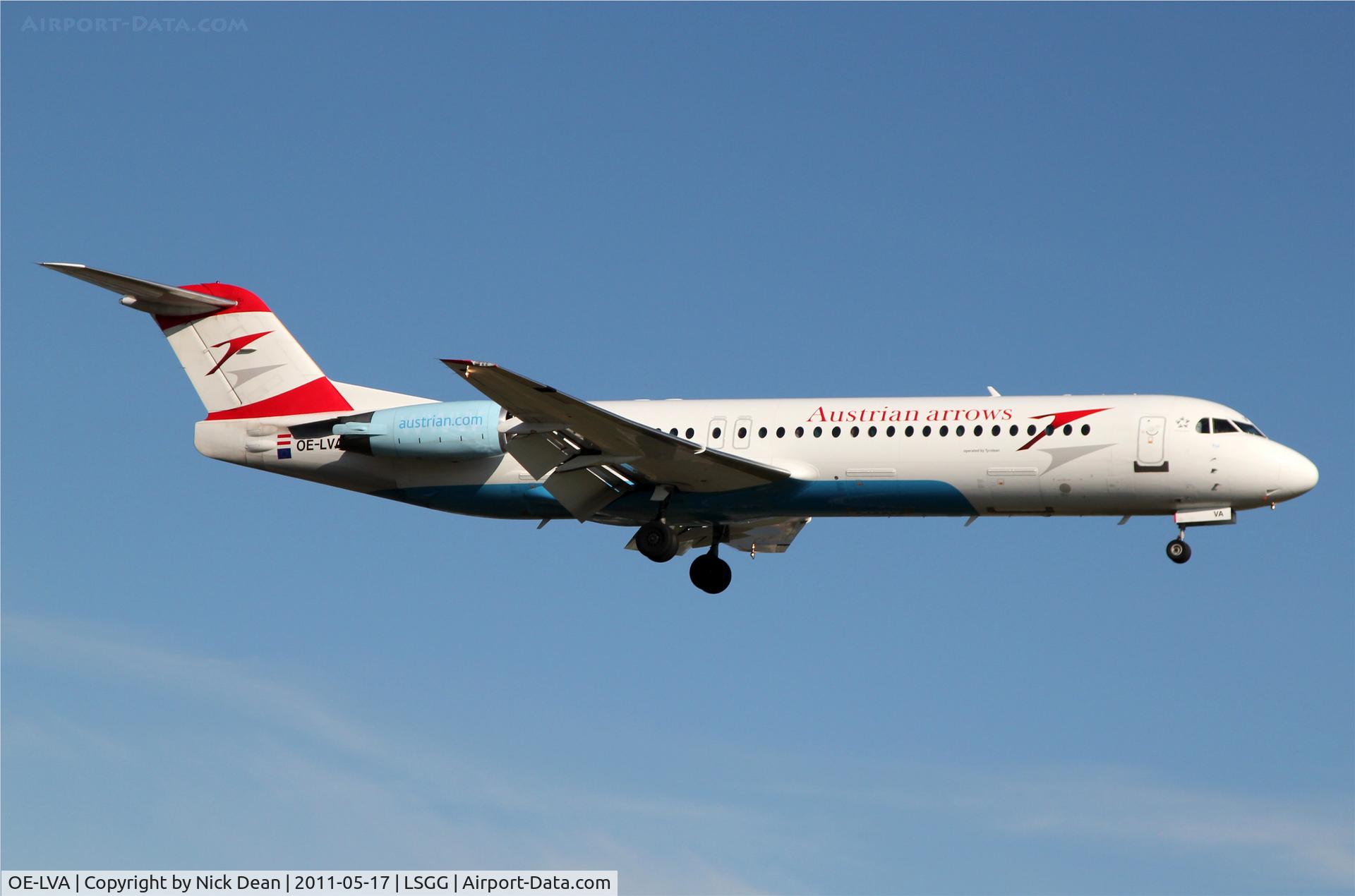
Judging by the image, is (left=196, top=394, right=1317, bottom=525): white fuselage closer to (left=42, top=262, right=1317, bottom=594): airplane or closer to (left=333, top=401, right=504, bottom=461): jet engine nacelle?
(left=42, top=262, right=1317, bottom=594): airplane

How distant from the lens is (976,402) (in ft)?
95.6

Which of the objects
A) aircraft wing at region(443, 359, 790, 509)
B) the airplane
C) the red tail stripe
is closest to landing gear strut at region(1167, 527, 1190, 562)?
the airplane

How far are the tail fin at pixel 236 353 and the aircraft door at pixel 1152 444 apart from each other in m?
14.7

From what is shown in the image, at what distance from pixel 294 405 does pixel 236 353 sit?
1.65 meters

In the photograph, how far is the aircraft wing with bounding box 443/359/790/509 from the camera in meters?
27.2

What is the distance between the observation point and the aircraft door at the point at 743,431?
98.7ft

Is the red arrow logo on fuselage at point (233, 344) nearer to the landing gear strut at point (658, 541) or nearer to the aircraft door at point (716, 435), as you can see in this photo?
the landing gear strut at point (658, 541)

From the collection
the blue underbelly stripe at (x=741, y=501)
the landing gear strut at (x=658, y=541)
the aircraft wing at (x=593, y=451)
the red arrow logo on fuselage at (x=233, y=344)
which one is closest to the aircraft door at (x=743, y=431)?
the aircraft wing at (x=593, y=451)

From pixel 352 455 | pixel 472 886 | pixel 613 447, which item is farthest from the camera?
pixel 352 455

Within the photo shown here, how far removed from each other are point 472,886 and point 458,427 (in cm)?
1034

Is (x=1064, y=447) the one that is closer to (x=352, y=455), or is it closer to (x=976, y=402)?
(x=976, y=402)

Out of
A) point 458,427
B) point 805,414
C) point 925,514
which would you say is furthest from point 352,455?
point 925,514

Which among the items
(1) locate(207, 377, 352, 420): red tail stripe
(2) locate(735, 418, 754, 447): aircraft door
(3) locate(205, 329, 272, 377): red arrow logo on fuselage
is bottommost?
(2) locate(735, 418, 754, 447): aircraft door

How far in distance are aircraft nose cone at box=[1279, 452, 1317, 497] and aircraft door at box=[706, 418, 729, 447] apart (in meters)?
9.47
